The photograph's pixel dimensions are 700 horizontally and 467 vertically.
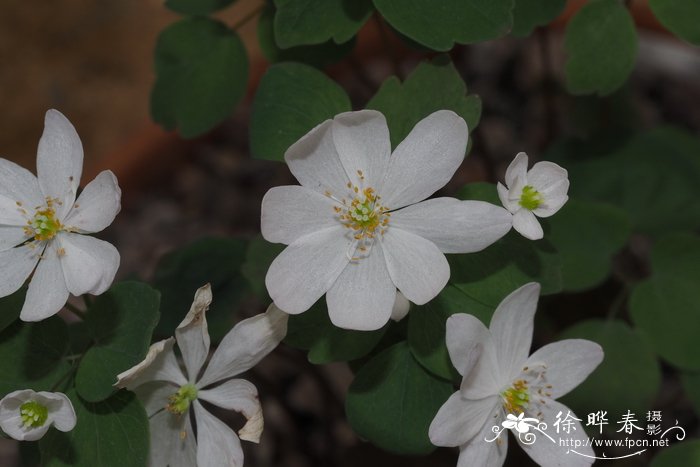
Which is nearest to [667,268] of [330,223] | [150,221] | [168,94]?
[330,223]

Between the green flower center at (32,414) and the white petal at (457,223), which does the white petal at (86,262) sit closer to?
the green flower center at (32,414)

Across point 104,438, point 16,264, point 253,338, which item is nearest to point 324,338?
point 253,338

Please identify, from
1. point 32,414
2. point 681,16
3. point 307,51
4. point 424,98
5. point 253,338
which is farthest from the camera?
point 307,51

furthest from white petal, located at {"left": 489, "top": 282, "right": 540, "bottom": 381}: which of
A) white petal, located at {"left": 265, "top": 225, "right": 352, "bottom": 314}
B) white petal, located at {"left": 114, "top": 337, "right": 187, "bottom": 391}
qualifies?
white petal, located at {"left": 114, "top": 337, "right": 187, "bottom": 391}

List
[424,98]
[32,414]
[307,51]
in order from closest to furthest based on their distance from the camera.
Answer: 1. [32,414]
2. [424,98]
3. [307,51]

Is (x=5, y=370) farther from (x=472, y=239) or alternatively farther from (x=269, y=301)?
(x=472, y=239)

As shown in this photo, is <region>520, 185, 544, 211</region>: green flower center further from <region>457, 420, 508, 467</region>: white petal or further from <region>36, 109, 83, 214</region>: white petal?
<region>36, 109, 83, 214</region>: white petal

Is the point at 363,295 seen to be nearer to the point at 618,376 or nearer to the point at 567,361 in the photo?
the point at 567,361

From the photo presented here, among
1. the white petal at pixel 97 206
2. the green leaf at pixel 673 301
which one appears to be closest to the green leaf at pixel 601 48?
the green leaf at pixel 673 301

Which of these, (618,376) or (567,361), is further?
(618,376)
